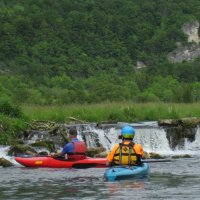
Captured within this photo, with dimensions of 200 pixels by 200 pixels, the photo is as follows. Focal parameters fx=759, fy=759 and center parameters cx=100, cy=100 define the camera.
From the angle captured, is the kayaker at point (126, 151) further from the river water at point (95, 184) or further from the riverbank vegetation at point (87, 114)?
the riverbank vegetation at point (87, 114)

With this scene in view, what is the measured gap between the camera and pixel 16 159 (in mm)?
19766

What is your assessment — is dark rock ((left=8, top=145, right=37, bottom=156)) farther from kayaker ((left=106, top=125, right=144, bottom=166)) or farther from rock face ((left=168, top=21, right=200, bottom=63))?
rock face ((left=168, top=21, right=200, bottom=63))

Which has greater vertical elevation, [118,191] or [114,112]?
[114,112]

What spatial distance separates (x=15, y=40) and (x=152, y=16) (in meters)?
29.6

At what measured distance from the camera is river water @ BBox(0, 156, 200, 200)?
14145 mm

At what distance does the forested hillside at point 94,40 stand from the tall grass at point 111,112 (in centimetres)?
4625

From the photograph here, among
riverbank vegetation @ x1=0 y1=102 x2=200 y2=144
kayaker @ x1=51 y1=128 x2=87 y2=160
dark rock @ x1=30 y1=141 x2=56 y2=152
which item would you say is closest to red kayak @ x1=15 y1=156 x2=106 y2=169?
kayaker @ x1=51 y1=128 x2=87 y2=160

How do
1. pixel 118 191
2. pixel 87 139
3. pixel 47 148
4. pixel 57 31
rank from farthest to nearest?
1. pixel 57 31
2. pixel 87 139
3. pixel 47 148
4. pixel 118 191

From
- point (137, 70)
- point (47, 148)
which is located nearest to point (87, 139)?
point (47, 148)

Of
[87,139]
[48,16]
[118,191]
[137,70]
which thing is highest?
[48,16]

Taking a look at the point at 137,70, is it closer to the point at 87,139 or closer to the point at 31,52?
the point at 31,52

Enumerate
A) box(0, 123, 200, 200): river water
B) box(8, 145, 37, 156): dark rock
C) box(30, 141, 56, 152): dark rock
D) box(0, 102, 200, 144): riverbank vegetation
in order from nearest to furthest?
box(0, 123, 200, 200): river water, box(8, 145, 37, 156): dark rock, box(30, 141, 56, 152): dark rock, box(0, 102, 200, 144): riverbank vegetation

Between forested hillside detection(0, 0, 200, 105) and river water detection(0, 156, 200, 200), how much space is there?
2339 inches

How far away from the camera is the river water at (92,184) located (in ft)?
46.4
